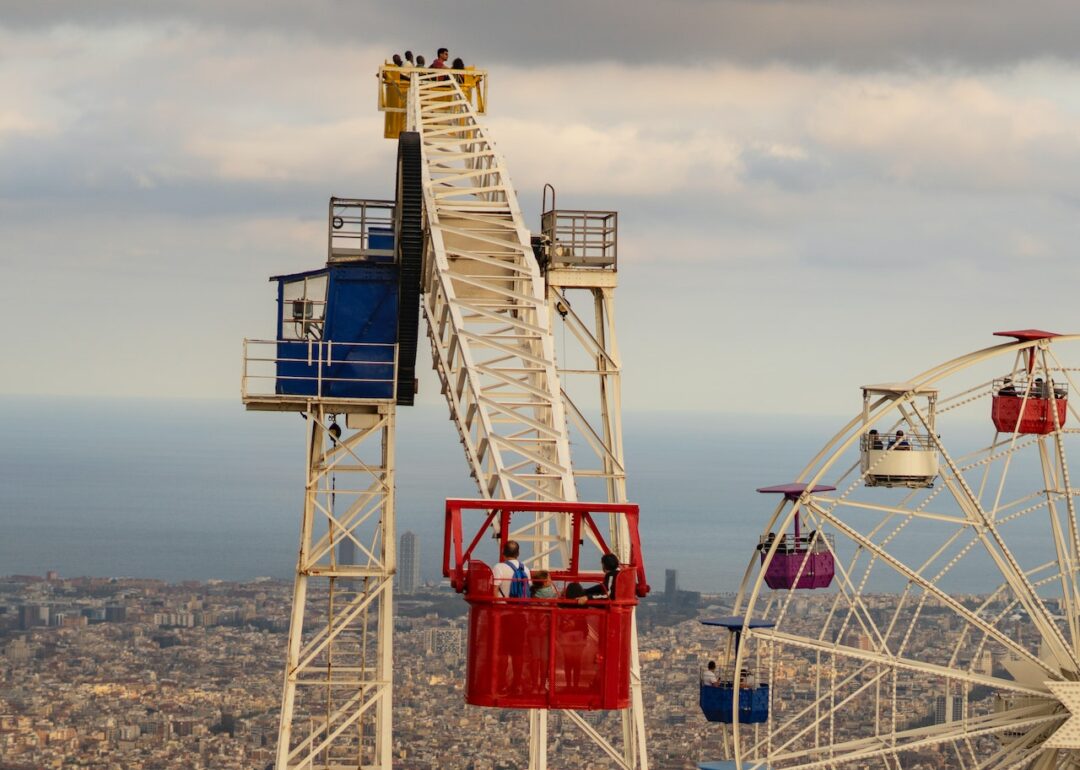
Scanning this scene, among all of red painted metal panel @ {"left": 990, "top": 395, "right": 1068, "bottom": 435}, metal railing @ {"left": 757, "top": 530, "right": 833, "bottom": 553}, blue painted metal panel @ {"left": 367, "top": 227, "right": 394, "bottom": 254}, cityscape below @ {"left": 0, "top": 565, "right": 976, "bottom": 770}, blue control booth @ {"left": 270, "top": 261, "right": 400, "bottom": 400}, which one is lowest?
cityscape below @ {"left": 0, "top": 565, "right": 976, "bottom": 770}

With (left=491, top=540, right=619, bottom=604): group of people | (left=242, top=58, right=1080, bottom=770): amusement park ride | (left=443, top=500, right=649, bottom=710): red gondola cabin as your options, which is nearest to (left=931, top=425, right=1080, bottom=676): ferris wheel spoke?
(left=242, top=58, right=1080, bottom=770): amusement park ride

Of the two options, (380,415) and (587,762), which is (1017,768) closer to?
(380,415)

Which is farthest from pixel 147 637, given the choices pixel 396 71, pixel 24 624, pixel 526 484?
pixel 526 484

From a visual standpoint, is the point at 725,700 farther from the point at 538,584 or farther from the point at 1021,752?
the point at 538,584

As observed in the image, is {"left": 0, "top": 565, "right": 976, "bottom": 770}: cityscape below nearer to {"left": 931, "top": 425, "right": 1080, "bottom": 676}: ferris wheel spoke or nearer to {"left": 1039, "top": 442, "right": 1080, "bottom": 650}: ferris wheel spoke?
{"left": 1039, "top": 442, "right": 1080, "bottom": 650}: ferris wheel spoke

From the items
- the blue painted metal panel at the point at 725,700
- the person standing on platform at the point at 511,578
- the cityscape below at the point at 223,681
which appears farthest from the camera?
the cityscape below at the point at 223,681

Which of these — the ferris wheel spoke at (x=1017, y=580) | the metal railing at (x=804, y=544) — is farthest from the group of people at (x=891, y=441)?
the metal railing at (x=804, y=544)

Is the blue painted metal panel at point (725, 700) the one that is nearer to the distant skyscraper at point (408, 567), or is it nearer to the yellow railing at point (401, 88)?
the yellow railing at point (401, 88)
